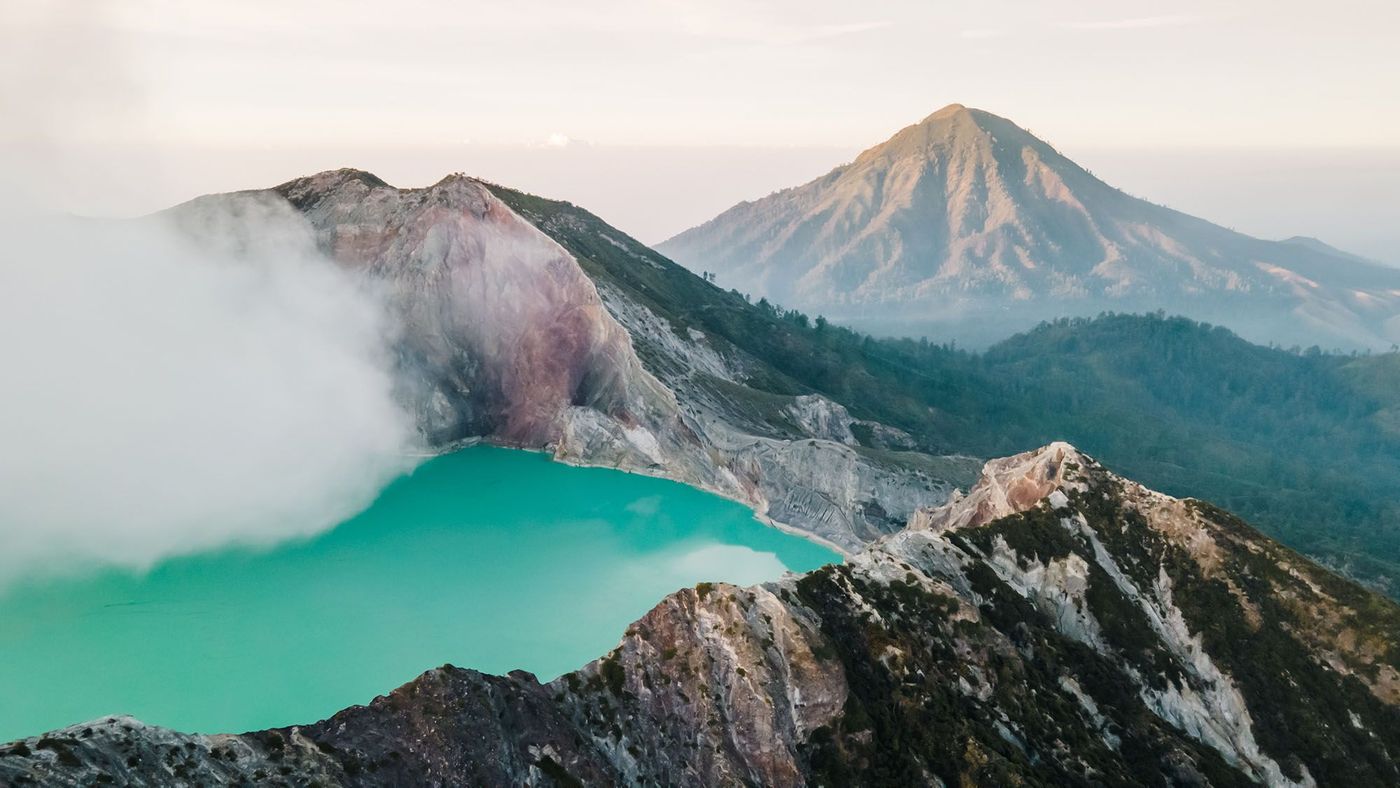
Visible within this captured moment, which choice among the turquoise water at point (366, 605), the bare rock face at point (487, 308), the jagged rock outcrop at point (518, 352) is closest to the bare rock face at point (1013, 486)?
the turquoise water at point (366, 605)

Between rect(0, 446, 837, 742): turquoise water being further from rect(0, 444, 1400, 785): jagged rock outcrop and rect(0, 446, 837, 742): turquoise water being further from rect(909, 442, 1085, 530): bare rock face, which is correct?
rect(0, 444, 1400, 785): jagged rock outcrop

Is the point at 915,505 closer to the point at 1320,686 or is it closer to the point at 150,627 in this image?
the point at 1320,686

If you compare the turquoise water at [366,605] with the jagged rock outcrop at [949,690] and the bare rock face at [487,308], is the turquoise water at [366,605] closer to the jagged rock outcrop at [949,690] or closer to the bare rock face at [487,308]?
the jagged rock outcrop at [949,690]

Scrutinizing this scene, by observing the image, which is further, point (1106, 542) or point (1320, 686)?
point (1106, 542)

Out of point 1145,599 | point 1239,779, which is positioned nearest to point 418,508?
point 1145,599

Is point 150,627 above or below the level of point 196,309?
below

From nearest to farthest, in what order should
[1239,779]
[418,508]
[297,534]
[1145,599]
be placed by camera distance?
1. [1239,779]
2. [1145,599]
3. [297,534]
4. [418,508]
